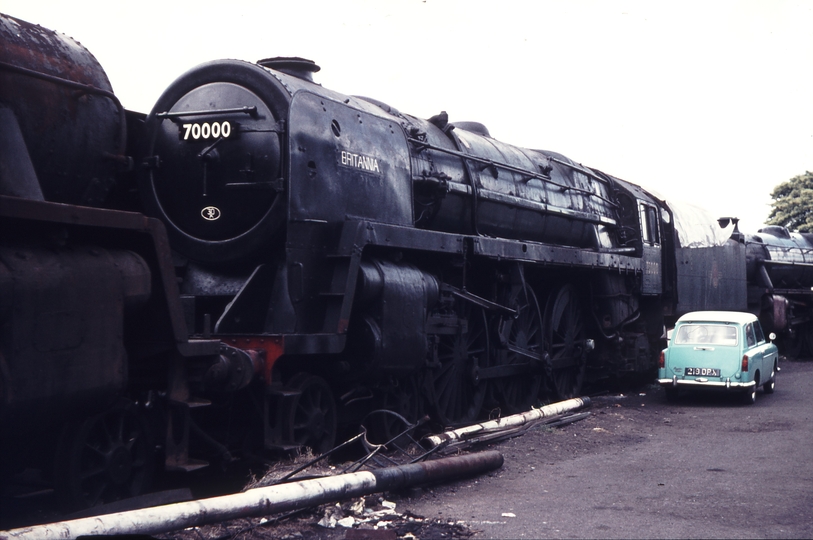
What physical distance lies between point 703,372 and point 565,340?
1.98 meters

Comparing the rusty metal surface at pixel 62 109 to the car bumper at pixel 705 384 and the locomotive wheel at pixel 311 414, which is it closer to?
the locomotive wheel at pixel 311 414

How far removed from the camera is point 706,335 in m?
12.3

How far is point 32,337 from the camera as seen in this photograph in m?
4.07

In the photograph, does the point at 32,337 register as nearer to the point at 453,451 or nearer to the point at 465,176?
the point at 453,451

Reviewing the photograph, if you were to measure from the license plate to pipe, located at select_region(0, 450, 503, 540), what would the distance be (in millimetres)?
6411

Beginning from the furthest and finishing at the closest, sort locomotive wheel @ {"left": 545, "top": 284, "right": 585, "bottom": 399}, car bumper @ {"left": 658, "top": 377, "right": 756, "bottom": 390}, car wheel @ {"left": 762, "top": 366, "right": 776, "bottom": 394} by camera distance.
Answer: car wheel @ {"left": 762, "top": 366, "right": 776, "bottom": 394} < car bumper @ {"left": 658, "top": 377, "right": 756, "bottom": 390} < locomotive wheel @ {"left": 545, "top": 284, "right": 585, "bottom": 399}

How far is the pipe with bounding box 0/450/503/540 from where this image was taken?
3855mm

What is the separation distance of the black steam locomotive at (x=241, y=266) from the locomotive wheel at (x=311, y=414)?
0.02m

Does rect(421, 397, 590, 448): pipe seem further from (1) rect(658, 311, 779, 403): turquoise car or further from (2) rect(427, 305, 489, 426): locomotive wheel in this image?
(1) rect(658, 311, 779, 403): turquoise car

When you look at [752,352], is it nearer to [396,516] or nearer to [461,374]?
[461,374]

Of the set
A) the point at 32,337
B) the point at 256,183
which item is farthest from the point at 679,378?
the point at 32,337

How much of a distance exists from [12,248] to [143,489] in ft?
5.66

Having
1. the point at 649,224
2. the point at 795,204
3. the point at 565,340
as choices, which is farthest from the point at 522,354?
the point at 795,204

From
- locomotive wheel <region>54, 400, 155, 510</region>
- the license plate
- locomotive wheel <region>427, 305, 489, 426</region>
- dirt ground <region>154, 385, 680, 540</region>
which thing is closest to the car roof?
the license plate
